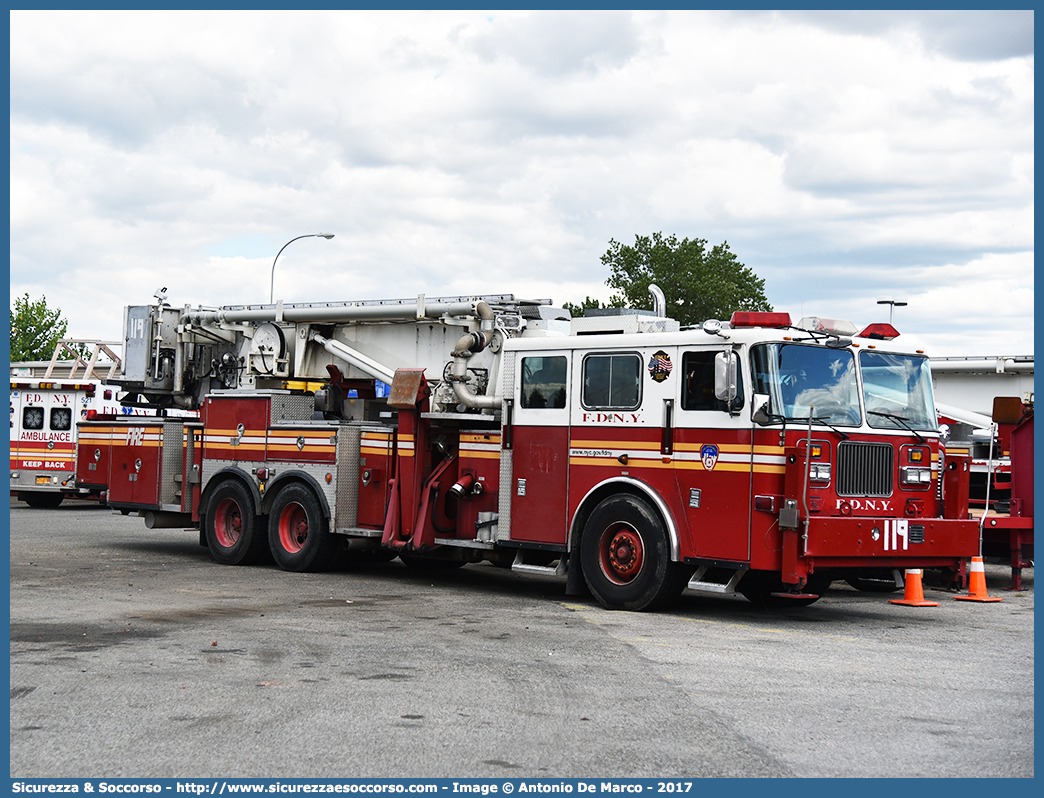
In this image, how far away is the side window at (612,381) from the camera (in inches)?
486

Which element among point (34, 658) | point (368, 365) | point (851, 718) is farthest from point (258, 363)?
point (851, 718)

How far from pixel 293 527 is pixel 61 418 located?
1248 centimetres

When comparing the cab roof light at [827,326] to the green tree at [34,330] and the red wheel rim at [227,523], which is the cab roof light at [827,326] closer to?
the red wheel rim at [227,523]

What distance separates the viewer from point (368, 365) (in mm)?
16266

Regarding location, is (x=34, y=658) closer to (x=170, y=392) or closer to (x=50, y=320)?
(x=170, y=392)

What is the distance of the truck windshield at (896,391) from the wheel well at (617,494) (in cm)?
210

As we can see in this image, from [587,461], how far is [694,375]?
147cm

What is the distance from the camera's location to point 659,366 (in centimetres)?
1211

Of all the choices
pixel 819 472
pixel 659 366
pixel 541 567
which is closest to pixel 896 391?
pixel 819 472

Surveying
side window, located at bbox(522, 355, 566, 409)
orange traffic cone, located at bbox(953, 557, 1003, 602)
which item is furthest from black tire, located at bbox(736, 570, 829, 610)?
side window, located at bbox(522, 355, 566, 409)

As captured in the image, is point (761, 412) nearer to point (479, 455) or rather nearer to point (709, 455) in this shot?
point (709, 455)

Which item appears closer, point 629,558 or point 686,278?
point 629,558

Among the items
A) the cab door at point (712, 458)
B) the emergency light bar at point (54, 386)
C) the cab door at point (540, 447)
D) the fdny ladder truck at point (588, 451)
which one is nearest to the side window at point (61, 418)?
the emergency light bar at point (54, 386)

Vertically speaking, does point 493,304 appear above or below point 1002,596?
above
